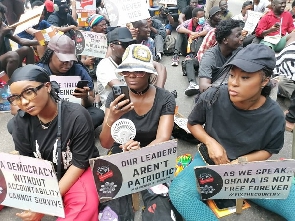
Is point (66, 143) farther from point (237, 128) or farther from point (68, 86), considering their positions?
point (237, 128)

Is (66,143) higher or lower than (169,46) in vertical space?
higher

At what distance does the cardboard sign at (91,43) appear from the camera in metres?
4.57

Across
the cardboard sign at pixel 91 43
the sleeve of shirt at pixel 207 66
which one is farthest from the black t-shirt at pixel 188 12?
the sleeve of shirt at pixel 207 66

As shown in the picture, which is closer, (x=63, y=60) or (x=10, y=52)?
(x=63, y=60)

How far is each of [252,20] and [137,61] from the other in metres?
4.49

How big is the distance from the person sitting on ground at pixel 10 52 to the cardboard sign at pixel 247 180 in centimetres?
390

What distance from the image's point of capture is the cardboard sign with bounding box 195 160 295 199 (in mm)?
1981

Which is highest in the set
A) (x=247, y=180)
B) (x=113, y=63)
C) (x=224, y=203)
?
(x=113, y=63)

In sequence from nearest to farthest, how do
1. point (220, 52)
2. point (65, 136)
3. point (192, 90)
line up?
point (65, 136) < point (220, 52) < point (192, 90)

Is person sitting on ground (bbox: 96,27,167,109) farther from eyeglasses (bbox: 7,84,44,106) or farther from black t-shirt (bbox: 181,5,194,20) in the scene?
black t-shirt (bbox: 181,5,194,20)

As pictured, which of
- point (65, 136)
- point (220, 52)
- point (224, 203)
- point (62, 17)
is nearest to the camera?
point (65, 136)

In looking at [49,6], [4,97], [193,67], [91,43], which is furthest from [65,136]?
[49,6]

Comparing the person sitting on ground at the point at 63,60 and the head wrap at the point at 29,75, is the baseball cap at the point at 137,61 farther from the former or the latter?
the person sitting on ground at the point at 63,60

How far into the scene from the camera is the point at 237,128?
2275mm
